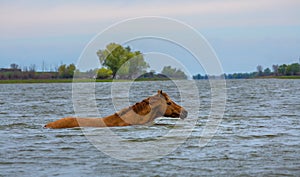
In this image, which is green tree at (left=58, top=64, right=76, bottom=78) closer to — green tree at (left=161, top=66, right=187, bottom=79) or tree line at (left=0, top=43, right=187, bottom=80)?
tree line at (left=0, top=43, right=187, bottom=80)

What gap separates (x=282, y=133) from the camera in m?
17.3

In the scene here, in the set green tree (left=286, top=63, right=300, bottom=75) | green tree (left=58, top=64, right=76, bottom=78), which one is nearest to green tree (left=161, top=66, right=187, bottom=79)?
green tree (left=58, top=64, right=76, bottom=78)

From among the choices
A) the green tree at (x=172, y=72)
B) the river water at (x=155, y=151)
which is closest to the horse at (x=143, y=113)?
the river water at (x=155, y=151)

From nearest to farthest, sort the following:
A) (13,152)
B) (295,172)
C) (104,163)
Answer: (295,172) → (104,163) → (13,152)

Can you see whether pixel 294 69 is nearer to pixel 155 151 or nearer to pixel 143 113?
pixel 143 113

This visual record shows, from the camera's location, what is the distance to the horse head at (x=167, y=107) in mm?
16984

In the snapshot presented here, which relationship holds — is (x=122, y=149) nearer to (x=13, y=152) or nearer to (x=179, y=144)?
(x=179, y=144)

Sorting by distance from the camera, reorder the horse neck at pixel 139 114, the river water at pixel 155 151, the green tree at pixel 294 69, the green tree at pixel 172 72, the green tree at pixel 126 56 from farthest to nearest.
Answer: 1. the green tree at pixel 294 69
2. the green tree at pixel 126 56
3. the horse neck at pixel 139 114
4. the green tree at pixel 172 72
5. the river water at pixel 155 151

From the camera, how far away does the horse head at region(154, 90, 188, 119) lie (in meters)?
17.0

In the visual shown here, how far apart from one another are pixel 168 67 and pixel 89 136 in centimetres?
316

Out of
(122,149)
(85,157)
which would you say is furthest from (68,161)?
(122,149)

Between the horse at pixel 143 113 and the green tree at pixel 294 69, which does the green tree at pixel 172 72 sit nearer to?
the horse at pixel 143 113

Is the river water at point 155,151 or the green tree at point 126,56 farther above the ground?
the green tree at point 126,56

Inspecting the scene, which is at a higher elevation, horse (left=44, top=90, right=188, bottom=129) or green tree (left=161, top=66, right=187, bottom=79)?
green tree (left=161, top=66, right=187, bottom=79)
